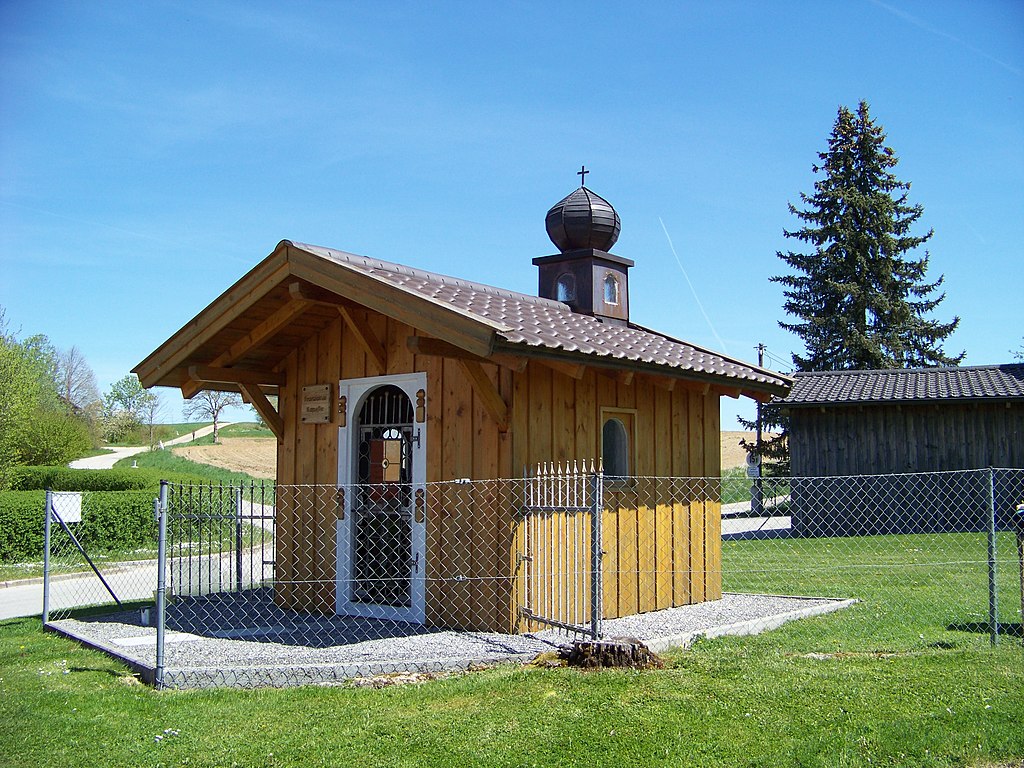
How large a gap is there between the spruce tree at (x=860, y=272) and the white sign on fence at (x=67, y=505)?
29.0 m

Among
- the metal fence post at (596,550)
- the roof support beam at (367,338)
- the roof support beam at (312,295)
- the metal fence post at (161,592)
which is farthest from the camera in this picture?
the roof support beam at (367,338)

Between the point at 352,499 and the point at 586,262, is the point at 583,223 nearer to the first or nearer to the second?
the point at 586,262

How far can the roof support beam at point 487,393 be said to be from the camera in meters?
8.48

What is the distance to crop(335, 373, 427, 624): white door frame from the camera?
9378 millimetres

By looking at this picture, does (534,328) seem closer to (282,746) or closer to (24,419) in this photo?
(282,746)

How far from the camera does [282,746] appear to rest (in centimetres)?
565

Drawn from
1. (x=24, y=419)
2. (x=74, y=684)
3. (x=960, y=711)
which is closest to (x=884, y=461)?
(x=960, y=711)

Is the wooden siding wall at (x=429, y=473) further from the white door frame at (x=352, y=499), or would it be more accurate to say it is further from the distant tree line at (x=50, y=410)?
the distant tree line at (x=50, y=410)

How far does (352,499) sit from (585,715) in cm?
480

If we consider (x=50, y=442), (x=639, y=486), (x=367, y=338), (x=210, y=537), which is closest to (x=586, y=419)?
(x=639, y=486)

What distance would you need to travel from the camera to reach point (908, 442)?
23.0 metres

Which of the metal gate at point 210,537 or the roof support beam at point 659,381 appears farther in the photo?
the roof support beam at point 659,381

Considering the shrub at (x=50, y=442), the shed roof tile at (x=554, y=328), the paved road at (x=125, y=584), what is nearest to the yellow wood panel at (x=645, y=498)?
the shed roof tile at (x=554, y=328)

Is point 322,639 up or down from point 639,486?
down
